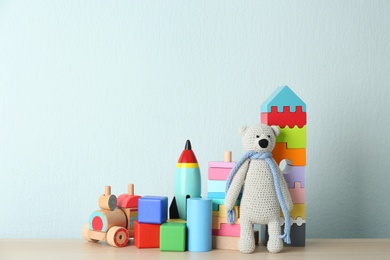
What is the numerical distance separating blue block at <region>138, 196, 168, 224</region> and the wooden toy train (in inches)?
2.0

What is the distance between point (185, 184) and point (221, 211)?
9 cm

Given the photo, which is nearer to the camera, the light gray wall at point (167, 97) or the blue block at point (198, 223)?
the blue block at point (198, 223)

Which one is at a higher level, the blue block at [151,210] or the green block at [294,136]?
the green block at [294,136]

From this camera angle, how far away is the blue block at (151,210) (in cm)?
95

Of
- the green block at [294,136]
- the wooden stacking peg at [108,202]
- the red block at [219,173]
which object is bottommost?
the wooden stacking peg at [108,202]

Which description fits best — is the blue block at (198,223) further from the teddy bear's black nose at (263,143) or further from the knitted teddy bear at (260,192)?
the teddy bear's black nose at (263,143)

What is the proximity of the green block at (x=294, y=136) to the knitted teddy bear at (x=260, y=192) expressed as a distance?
0.04m

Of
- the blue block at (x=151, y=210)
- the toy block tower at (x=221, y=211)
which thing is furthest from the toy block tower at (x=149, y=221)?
the toy block tower at (x=221, y=211)

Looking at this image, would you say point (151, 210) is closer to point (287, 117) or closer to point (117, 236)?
point (117, 236)

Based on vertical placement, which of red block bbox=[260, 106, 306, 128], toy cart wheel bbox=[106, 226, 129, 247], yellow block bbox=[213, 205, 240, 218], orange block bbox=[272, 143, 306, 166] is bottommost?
toy cart wheel bbox=[106, 226, 129, 247]

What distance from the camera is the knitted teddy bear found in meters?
0.94

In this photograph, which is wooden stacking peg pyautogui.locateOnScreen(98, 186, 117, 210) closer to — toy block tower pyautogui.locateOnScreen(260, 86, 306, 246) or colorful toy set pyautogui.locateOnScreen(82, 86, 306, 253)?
colorful toy set pyautogui.locateOnScreen(82, 86, 306, 253)

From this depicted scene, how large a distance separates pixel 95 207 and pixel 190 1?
1.82 feet

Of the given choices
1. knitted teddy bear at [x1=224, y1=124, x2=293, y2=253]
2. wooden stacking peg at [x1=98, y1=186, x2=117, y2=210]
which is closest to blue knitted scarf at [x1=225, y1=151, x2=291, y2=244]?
knitted teddy bear at [x1=224, y1=124, x2=293, y2=253]
